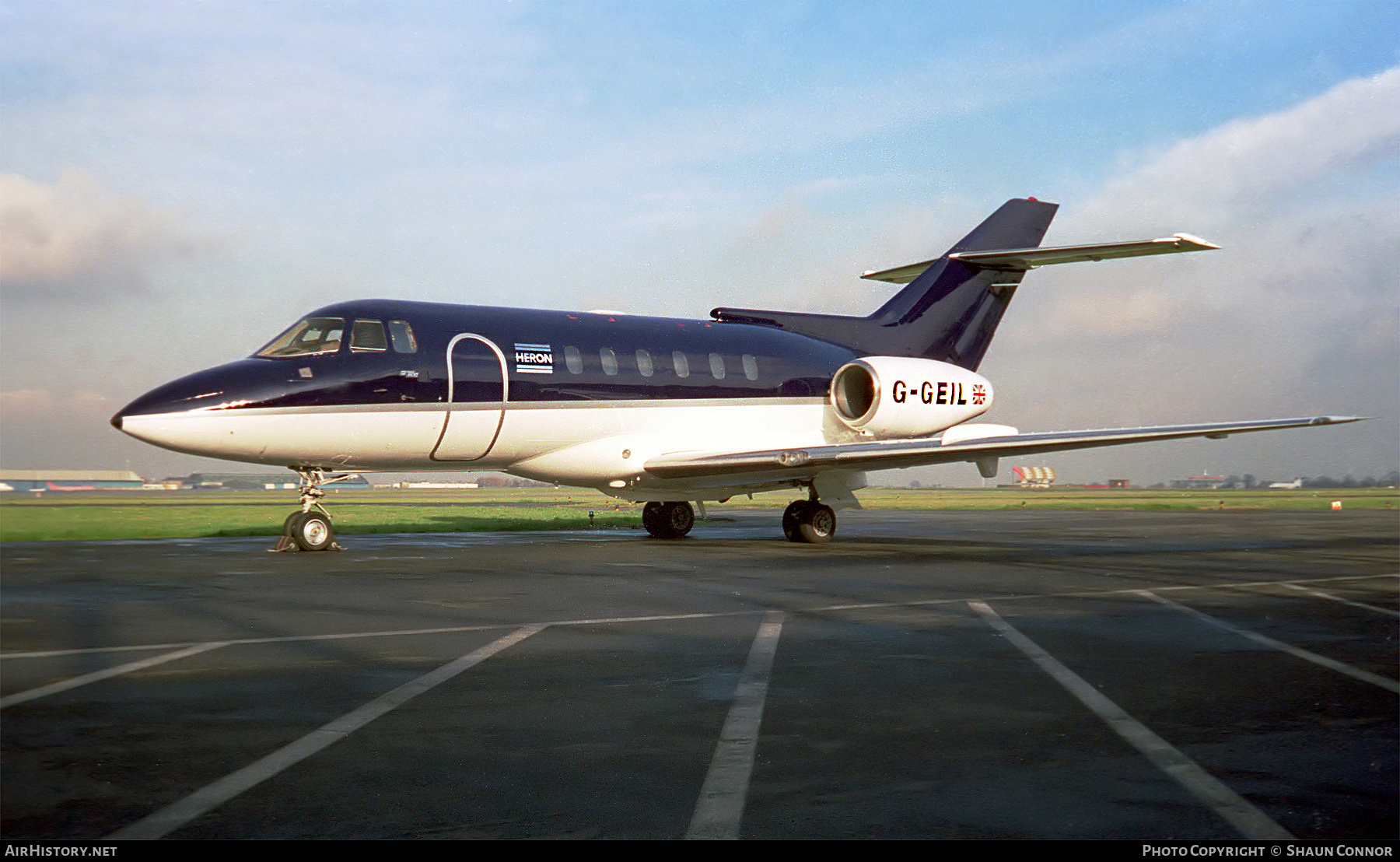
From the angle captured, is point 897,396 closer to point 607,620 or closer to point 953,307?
point 953,307

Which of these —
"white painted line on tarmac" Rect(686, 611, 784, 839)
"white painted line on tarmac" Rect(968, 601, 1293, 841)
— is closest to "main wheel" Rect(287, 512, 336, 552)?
"white painted line on tarmac" Rect(686, 611, 784, 839)

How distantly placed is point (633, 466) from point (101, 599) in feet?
35.5

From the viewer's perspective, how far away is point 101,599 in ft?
35.3

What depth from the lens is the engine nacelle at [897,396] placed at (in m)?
23.1

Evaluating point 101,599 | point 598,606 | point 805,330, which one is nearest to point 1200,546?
point 805,330

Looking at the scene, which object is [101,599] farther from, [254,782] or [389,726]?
[254,782]

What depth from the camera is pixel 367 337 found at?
18.2 metres

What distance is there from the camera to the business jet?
1741 centimetres

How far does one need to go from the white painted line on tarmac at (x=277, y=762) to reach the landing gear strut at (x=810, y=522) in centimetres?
1417

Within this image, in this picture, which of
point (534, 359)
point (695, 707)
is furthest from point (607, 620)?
point (534, 359)

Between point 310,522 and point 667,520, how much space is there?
7.60m

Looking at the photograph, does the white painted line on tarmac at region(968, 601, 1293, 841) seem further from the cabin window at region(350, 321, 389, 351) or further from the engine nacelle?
the engine nacelle

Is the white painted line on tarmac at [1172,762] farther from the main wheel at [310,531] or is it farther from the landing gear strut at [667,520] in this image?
the landing gear strut at [667,520]

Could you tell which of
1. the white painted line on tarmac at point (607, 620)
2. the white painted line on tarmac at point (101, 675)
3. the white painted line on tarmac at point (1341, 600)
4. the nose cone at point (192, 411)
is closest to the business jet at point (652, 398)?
the nose cone at point (192, 411)
